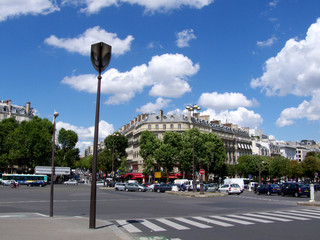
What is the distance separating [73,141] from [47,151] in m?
18.3

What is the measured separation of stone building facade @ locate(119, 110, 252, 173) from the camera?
8962cm

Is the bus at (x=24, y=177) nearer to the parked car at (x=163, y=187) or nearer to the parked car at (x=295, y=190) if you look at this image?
the parked car at (x=163, y=187)

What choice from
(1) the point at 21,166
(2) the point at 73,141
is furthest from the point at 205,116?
(1) the point at 21,166

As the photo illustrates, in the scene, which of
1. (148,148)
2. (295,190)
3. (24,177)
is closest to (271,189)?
(295,190)

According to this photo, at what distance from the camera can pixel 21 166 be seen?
96.8 meters

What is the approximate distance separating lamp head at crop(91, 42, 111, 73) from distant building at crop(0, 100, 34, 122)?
331 ft

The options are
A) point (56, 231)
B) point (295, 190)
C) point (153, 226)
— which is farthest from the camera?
point (295, 190)

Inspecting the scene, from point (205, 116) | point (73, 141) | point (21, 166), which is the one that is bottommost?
point (21, 166)

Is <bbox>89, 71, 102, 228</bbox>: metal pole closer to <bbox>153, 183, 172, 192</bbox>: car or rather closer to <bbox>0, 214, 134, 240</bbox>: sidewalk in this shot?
<bbox>0, 214, 134, 240</bbox>: sidewalk

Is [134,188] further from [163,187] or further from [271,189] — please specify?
[271,189]

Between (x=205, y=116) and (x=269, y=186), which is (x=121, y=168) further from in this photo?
(x=269, y=186)

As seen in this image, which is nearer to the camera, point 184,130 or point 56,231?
point 56,231

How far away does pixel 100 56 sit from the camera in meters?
10.2

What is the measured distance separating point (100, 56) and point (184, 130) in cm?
7899
